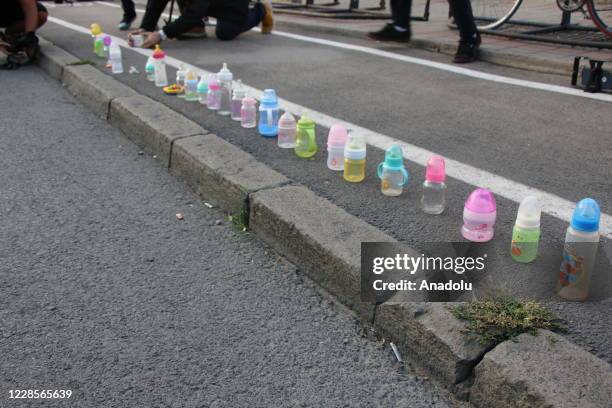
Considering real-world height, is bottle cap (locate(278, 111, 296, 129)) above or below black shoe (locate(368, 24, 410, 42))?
below

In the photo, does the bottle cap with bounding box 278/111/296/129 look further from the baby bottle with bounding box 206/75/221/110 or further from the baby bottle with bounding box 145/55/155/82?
the baby bottle with bounding box 145/55/155/82

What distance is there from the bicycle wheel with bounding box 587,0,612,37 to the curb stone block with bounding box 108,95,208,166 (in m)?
4.61

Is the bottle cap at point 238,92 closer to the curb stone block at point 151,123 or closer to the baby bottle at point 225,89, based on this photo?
the baby bottle at point 225,89

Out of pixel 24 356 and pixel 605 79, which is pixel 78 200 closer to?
pixel 24 356

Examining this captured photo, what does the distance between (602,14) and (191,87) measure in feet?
15.9

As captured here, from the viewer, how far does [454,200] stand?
3.07 m

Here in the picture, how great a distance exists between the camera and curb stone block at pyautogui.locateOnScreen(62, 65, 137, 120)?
197 inches

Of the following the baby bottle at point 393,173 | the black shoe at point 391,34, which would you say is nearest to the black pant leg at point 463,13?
the black shoe at point 391,34

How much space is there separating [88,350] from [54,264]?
2.39ft

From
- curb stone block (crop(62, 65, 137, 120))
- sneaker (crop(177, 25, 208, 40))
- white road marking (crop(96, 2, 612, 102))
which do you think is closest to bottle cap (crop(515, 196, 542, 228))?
white road marking (crop(96, 2, 612, 102))

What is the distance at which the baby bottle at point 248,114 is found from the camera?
4195 millimetres

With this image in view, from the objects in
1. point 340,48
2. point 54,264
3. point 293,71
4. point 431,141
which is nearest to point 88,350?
point 54,264

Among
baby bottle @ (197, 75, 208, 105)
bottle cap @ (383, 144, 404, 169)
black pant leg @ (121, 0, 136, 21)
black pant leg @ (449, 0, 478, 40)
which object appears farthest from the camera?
black pant leg @ (121, 0, 136, 21)

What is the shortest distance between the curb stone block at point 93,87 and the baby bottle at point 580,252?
3.78 meters
